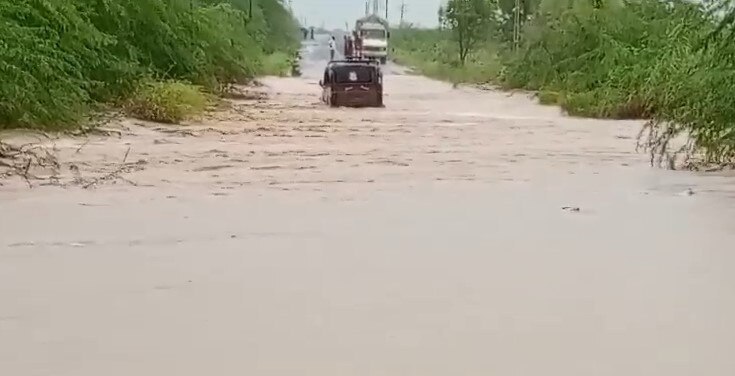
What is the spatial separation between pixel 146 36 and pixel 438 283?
48.5 ft

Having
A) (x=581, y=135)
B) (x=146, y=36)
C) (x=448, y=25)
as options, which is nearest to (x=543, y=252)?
(x=581, y=135)

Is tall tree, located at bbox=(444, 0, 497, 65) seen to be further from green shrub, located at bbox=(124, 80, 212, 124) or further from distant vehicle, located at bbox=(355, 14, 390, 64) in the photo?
green shrub, located at bbox=(124, 80, 212, 124)

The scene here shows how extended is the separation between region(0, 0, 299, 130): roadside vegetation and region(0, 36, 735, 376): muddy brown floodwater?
719 mm

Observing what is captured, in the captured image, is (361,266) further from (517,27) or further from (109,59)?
(517,27)

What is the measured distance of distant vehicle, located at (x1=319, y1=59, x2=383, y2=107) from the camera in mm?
24531

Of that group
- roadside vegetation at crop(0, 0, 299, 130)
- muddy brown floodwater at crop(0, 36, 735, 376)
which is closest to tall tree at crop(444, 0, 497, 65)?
roadside vegetation at crop(0, 0, 299, 130)

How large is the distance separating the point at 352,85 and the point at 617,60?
16.8ft

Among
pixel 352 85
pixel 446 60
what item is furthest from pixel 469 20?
pixel 352 85

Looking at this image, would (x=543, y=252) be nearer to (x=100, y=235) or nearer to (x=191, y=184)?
(x=100, y=235)

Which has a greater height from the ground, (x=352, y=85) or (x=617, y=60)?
(x=617, y=60)

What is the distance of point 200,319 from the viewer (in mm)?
5754

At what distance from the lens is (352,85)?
24.6 meters

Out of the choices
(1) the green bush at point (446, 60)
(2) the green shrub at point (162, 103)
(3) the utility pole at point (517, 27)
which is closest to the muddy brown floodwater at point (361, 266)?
(2) the green shrub at point (162, 103)

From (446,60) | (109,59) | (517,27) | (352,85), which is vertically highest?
(517,27)
